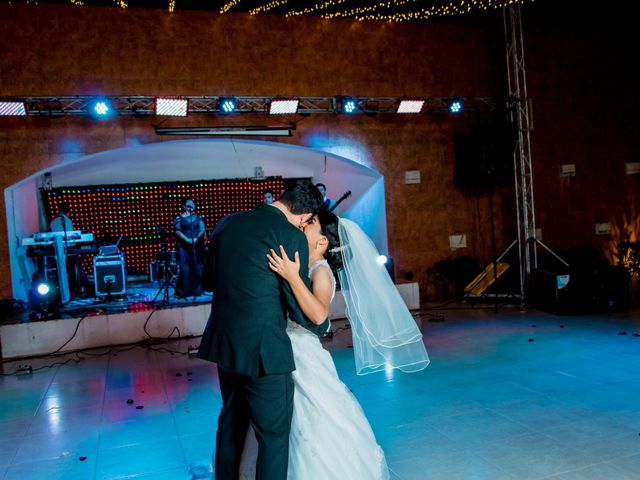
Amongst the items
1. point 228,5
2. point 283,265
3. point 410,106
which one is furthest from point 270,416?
point 410,106

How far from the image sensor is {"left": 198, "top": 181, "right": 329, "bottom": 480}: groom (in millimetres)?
→ 2391

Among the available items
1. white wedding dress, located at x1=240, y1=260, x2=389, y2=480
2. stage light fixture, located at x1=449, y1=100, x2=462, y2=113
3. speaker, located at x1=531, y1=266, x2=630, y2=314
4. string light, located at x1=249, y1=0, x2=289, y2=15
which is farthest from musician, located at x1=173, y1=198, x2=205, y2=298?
white wedding dress, located at x1=240, y1=260, x2=389, y2=480

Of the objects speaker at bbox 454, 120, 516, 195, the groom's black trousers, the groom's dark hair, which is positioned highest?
speaker at bbox 454, 120, 516, 195

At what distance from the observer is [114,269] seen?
30.5ft

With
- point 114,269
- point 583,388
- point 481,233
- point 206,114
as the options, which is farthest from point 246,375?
point 481,233

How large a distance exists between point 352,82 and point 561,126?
416 cm

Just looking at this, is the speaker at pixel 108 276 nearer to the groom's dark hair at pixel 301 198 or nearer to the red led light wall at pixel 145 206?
the red led light wall at pixel 145 206

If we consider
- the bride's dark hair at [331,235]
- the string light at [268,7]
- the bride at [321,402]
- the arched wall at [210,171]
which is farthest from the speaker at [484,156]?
the bride's dark hair at [331,235]

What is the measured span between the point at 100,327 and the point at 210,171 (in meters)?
5.84

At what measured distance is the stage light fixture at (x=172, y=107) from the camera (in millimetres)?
8078

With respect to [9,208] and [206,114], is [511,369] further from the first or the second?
[9,208]

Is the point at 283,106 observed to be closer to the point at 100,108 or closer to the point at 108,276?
the point at 100,108

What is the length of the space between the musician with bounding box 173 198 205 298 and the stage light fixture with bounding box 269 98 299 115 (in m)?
2.04

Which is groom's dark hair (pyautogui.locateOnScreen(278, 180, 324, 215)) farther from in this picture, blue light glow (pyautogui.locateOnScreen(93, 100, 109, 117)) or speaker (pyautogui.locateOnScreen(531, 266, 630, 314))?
speaker (pyautogui.locateOnScreen(531, 266, 630, 314))
